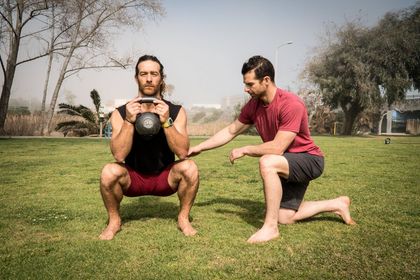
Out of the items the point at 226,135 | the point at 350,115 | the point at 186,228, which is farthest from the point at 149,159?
the point at 350,115

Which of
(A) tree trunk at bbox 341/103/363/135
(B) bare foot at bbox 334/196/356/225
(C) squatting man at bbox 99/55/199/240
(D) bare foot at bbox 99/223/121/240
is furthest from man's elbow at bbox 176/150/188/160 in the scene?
(A) tree trunk at bbox 341/103/363/135

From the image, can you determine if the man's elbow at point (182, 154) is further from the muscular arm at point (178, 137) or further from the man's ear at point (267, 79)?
the man's ear at point (267, 79)

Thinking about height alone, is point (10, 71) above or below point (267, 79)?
above

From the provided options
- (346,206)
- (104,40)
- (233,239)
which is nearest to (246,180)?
(346,206)

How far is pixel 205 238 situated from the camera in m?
3.97

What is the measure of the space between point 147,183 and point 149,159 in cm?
28

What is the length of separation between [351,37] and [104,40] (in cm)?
2569

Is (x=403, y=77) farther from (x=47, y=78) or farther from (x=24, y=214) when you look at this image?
(x=24, y=214)

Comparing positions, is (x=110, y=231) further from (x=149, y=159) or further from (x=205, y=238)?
(x=205, y=238)

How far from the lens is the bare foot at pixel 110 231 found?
3919 mm

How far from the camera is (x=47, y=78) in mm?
33375

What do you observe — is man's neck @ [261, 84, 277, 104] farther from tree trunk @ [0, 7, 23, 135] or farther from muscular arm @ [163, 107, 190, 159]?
tree trunk @ [0, 7, 23, 135]

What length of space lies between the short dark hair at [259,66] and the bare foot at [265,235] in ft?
5.50

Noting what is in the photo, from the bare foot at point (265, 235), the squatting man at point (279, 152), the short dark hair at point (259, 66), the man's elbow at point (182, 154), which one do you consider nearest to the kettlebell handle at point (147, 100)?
the man's elbow at point (182, 154)
